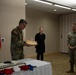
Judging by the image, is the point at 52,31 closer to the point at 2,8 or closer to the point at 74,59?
the point at 74,59

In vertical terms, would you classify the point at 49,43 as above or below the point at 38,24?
below

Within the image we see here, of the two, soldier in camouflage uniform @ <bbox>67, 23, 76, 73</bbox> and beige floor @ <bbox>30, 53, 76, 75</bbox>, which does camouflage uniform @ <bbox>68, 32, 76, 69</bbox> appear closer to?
soldier in camouflage uniform @ <bbox>67, 23, 76, 73</bbox>

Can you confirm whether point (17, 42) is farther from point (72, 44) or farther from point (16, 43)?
point (72, 44)

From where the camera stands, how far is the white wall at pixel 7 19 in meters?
3.83

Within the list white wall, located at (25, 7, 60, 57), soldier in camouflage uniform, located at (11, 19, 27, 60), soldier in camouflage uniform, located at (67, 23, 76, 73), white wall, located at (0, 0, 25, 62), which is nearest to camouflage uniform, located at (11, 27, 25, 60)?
soldier in camouflage uniform, located at (11, 19, 27, 60)

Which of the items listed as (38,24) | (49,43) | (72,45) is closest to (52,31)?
(49,43)

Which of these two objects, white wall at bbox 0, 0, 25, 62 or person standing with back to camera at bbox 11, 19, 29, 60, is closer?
person standing with back to camera at bbox 11, 19, 29, 60

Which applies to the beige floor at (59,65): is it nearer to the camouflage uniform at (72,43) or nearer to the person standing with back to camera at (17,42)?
the camouflage uniform at (72,43)

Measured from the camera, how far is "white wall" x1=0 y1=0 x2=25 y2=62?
3828mm

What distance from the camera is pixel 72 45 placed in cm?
416

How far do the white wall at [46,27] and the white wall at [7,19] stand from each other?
2679mm

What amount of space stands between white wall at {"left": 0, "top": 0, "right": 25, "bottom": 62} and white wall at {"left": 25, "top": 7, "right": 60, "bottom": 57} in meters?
2.68

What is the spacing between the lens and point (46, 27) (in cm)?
784

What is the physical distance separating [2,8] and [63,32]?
5361 mm
